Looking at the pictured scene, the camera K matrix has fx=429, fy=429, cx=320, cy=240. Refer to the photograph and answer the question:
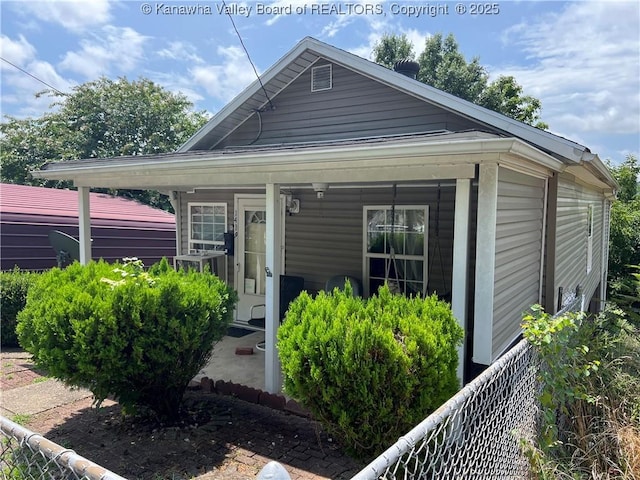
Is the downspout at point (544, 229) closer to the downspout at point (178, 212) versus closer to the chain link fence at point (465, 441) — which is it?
the chain link fence at point (465, 441)

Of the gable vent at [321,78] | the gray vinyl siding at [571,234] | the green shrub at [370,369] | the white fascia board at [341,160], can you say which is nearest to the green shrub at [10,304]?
the white fascia board at [341,160]

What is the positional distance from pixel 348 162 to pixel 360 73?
11.1 feet

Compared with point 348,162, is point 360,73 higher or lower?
higher

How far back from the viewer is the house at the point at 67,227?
29.5 ft

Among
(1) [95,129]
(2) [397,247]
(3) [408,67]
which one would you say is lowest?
(2) [397,247]

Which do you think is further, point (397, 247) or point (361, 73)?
point (361, 73)

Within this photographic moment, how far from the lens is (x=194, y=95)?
23.5 meters

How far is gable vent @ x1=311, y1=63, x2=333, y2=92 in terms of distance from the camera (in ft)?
23.8

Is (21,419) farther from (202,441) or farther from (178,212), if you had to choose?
(178,212)

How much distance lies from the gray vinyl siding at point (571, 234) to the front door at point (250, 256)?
481cm

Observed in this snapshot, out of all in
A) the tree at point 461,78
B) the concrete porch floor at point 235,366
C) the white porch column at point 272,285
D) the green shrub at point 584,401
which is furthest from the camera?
the tree at point 461,78

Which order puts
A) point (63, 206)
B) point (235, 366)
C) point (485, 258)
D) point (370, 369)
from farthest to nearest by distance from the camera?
point (63, 206)
point (235, 366)
point (485, 258)
point (370, 369)

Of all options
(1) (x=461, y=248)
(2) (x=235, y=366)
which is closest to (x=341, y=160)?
→ (1) (x=461, y=248)

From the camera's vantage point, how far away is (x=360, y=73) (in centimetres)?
682
